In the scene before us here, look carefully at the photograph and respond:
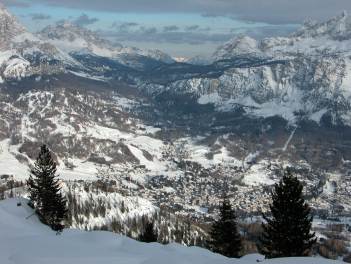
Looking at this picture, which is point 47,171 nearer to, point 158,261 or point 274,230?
point 274,230

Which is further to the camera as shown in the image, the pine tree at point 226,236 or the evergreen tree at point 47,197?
the evergreen tree at point 47,197

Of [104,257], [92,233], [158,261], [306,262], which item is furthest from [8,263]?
[306,262]

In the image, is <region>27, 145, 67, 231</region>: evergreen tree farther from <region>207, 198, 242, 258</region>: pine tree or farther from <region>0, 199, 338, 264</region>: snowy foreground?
<region>0, 199, 338, 264</region>: snowy foreground

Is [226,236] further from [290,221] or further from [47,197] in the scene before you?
[47,197]

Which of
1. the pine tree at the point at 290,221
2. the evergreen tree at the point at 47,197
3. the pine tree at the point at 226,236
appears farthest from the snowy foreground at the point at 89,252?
the pine tree at the point at 226,236

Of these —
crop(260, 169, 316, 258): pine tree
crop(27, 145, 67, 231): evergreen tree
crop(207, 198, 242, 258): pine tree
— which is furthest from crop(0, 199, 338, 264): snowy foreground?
crop(207, 198, 242, 258): pine tree

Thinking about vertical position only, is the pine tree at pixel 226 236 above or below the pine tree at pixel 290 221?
below

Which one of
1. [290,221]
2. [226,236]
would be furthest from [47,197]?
[290,221]

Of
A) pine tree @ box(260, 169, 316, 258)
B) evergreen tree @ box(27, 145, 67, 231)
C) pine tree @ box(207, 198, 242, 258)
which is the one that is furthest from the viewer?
evergreen tree @ box(27, 145, 67, 231)

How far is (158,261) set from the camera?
139ft

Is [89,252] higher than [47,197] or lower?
higher

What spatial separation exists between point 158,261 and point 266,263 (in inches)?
346

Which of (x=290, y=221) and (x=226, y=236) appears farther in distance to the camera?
(x=226, y=236)

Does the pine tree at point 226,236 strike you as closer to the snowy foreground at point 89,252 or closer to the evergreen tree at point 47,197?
the evergreen tree at point 47,197
